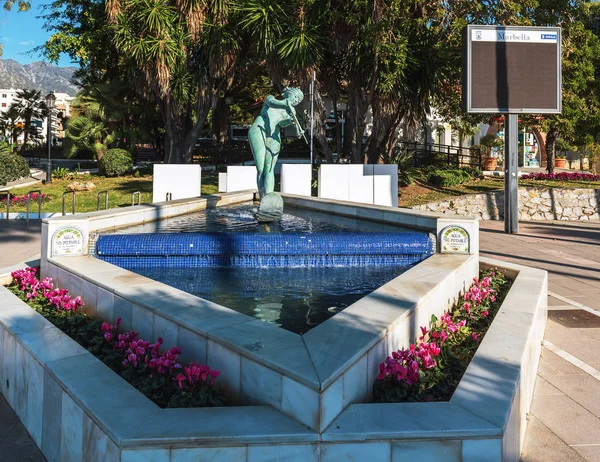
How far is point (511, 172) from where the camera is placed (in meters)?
14.8

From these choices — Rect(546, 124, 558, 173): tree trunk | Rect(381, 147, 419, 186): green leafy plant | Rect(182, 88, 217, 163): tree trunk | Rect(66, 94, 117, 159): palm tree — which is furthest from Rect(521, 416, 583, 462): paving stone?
Rect(66, 94, 117, 159): palm tree

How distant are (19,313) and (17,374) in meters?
0.80

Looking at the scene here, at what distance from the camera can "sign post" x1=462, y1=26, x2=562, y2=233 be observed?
1379 cm

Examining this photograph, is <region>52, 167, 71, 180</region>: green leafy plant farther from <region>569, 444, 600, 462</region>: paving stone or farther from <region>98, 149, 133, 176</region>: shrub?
<region>569, 444, 600, 462</region>: paving stone

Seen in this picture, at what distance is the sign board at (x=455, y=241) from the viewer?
285 inches

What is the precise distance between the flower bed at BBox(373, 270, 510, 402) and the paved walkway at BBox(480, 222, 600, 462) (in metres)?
0.62

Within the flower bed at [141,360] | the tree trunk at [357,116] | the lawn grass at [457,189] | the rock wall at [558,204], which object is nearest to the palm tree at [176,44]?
the tree trunk at [357,116]

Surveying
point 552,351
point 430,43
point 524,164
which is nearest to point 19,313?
point 552,351

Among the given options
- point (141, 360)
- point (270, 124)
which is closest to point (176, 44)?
point (270, 124)

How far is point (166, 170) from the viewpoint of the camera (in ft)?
56.7

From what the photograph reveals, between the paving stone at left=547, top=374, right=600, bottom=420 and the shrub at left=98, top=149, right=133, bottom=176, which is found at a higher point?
the shrub at left=98, top=149, right=133, bottom=176

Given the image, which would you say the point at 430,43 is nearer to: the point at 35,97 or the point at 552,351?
the point at 552,351

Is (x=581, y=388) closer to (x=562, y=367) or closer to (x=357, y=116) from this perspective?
(x=562, y=367)

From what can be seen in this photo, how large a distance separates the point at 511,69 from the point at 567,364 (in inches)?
411
